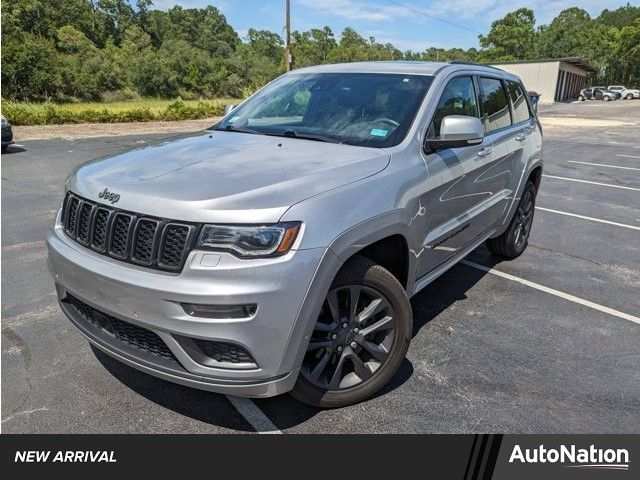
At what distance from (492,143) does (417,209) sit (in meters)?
1.58

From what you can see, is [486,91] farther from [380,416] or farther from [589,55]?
[589,55]

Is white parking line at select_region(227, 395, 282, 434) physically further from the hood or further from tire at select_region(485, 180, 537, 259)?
tire at select_region(485, 180, 537, 259)

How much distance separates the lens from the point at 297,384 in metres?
2.61

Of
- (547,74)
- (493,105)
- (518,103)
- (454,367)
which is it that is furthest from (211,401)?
(547,74)

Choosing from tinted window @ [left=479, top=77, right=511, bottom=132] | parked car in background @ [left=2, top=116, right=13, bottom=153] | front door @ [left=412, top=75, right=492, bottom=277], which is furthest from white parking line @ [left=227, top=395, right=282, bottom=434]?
parked car in background @ [left=2, top=116, right=13, bottom=153]

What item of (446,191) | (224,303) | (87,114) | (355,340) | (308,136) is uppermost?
(308,136)

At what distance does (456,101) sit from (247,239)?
226cm

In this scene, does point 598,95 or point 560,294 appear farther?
point 598,95

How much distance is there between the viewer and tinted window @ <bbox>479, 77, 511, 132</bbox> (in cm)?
430

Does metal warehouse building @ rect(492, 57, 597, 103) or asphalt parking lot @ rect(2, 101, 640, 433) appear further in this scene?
metal warehouse building @ rect(492, 57, 597, 103)

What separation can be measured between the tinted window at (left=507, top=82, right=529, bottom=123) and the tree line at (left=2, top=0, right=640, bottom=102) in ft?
54.8

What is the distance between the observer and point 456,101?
3762 mm

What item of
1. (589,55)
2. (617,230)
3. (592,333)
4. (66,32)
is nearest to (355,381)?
(592,333)

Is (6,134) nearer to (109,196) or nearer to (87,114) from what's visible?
(87,114)
